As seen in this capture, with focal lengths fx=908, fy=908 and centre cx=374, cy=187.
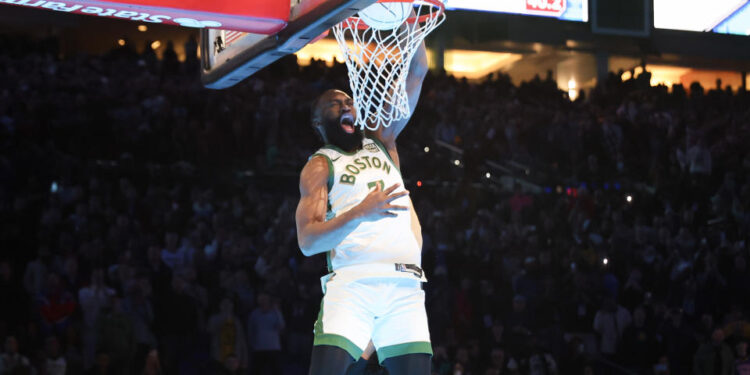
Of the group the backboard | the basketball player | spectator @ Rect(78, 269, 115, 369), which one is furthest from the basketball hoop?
spectator @ Rect(78, 269, 115, 369)

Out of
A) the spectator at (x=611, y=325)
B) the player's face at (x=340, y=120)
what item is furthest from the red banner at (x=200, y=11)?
the spectator at (x=611, y=325)

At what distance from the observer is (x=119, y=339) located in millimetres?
8945

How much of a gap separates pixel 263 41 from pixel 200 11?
0.36m

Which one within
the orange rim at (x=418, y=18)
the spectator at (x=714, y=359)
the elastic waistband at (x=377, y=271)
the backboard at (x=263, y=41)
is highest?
the orange rim at (x=418, y=18)

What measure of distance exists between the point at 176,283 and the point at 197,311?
0.37 m

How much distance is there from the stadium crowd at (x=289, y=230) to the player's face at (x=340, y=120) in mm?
4933

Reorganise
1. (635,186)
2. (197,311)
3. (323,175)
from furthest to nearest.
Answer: (635,186), (197,311), (323,175)

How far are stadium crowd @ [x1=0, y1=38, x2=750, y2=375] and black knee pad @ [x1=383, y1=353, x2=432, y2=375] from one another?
496 cm

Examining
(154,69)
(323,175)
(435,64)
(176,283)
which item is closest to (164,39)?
(435,64)

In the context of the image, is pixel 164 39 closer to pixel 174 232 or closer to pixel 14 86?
pixel 14 86

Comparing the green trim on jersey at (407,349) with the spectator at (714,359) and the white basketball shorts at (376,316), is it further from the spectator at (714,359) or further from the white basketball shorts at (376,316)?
the spectator at (714,359)

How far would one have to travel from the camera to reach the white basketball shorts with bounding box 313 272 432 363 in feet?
14.2

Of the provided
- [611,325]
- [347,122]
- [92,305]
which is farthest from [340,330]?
[611,325]

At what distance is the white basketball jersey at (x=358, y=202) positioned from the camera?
14.7ft
